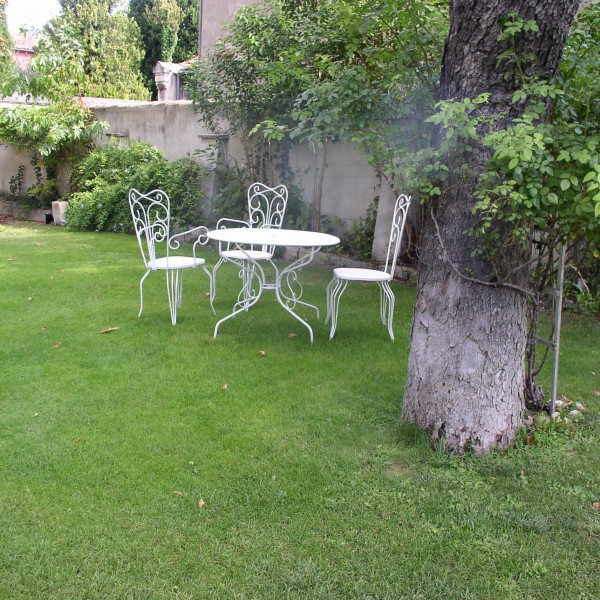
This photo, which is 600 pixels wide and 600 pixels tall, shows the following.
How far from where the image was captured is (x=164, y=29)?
24.3 metres

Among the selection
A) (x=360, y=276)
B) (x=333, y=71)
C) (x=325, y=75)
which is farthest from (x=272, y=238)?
(x=325, y=75)

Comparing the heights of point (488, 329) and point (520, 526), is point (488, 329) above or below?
above

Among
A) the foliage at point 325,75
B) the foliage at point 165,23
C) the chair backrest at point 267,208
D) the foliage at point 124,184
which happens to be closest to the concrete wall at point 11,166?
the foliage at point 124,184

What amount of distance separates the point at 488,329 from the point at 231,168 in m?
6.78

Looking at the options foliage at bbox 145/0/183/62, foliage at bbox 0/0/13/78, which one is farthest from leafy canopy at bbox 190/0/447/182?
foliage at bbox 145/0/183/62

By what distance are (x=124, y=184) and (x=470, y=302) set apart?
8.42 meters

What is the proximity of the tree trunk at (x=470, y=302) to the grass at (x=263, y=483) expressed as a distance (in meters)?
0.18

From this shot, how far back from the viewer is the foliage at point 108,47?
21953 mm

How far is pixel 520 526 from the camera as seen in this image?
7.54ft

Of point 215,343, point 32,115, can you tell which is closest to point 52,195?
point 32,115

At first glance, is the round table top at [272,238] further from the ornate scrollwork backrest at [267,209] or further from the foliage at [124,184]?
the foliage at [124,184]

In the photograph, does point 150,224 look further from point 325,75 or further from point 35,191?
point 35,191

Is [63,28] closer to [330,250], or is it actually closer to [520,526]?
[330,250]

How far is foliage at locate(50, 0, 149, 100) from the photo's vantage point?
2195cm
